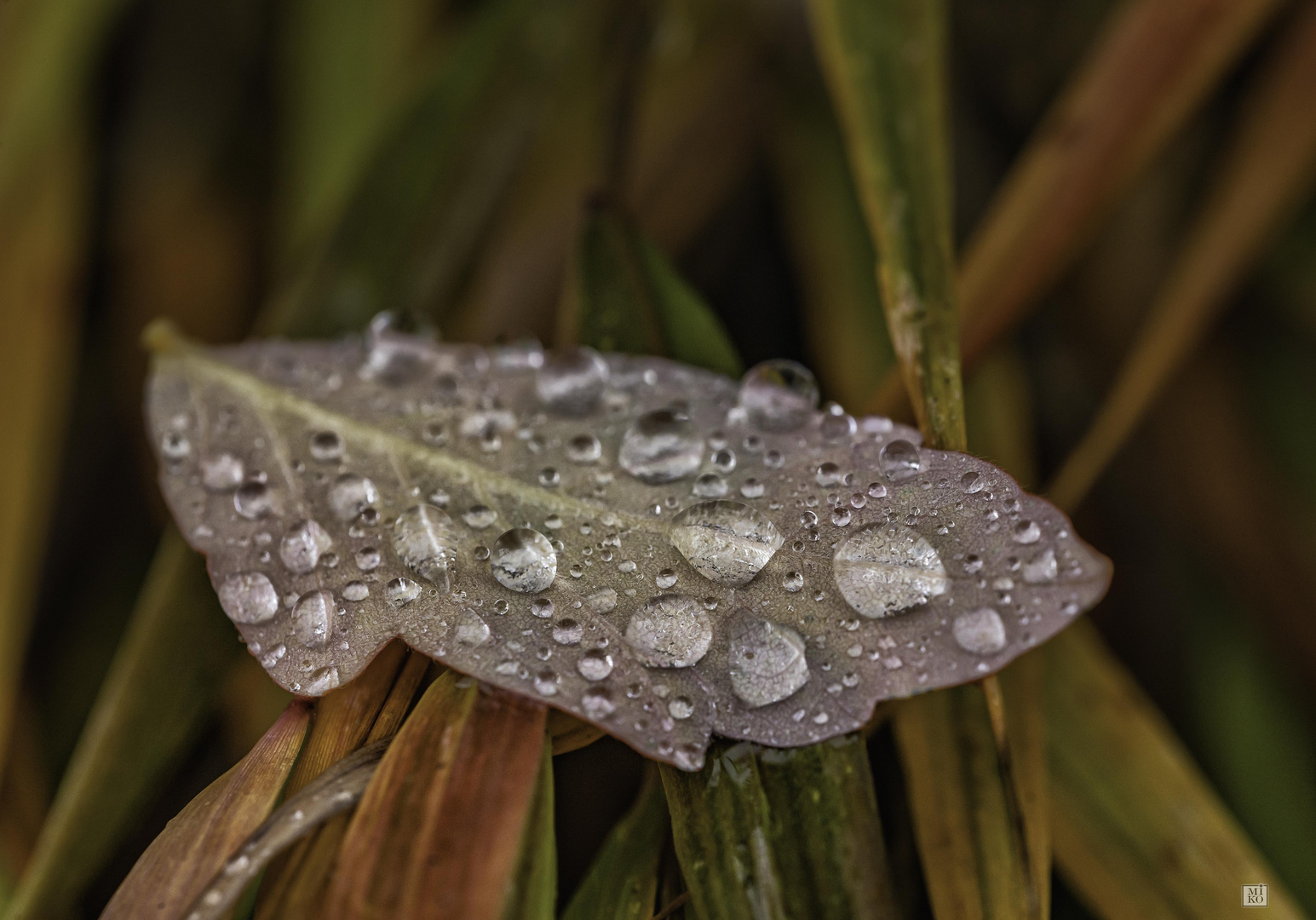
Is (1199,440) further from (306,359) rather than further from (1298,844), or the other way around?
(306,359)

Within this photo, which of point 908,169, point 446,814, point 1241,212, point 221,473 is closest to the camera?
point 446,814

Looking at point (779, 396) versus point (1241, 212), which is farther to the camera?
point (1241, 212)

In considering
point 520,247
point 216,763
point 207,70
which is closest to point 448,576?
point 216,763

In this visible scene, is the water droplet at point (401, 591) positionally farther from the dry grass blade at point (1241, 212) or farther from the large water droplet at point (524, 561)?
the dry grass blade at point (1241, 212)

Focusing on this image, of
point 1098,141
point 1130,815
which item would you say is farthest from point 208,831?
point 1098,141

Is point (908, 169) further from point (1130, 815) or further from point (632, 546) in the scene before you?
point (1130, 815)

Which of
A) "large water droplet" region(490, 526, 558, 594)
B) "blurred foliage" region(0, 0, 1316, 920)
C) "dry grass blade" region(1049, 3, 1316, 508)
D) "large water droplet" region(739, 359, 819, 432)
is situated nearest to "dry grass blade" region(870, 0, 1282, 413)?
"blurred foliage" region(0, 0, 1316, 920)

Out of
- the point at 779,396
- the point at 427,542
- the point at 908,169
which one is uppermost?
the point at 908,169
